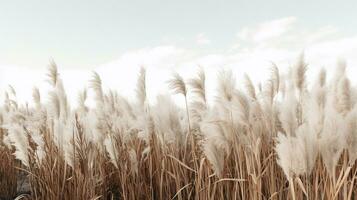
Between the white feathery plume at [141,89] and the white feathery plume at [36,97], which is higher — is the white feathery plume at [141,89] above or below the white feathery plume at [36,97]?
below

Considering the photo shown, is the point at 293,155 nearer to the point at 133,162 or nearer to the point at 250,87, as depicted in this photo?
the point at 133,162

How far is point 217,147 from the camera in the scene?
2.13 metres

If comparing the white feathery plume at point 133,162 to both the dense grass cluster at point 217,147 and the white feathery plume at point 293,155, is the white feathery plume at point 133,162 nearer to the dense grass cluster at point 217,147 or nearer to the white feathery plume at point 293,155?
the dense grass cluster at point 217,147

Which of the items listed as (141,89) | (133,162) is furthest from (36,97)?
(133,162)

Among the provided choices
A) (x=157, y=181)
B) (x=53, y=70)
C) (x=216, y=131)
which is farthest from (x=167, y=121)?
(x=53, y=70)

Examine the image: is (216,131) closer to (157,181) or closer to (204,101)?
(204,101)

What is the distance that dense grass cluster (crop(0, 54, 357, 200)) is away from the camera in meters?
1.63

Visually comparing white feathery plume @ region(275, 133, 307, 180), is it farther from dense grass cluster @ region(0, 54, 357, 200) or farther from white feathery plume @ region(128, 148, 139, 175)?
white feathery plume @ region(128, 148, 139, 175)

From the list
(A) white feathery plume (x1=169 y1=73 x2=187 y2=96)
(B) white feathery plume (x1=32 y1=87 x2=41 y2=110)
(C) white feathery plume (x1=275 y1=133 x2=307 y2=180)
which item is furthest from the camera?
(B) white feathery plume (x1=32 y1=87 x2=41 y2=110)

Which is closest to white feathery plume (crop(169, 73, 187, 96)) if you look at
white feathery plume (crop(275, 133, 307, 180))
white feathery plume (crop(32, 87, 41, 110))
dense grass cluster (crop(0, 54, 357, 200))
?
dense grass cluster (crop(0, 54, 357, 200))

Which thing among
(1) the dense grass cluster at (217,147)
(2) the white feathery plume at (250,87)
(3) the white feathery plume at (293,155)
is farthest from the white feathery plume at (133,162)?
(3) the white feathery plume at (293,155)

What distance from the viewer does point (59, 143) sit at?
10.4 ft

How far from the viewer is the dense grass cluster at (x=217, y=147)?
1.63 meters

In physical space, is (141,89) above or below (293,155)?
above
